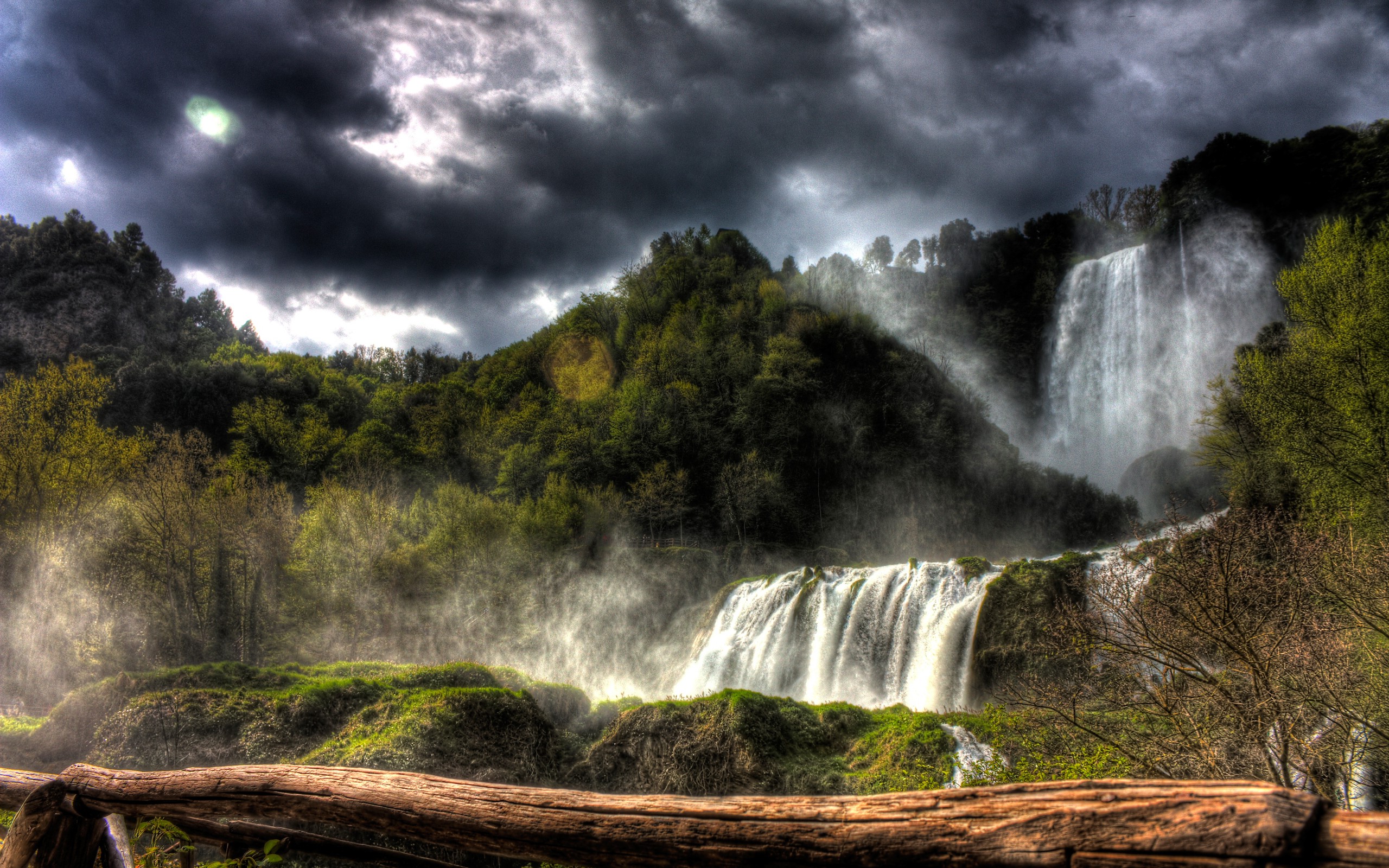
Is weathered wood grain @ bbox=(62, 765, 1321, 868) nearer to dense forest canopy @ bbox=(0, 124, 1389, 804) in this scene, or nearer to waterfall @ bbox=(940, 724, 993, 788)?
dense forest canopy @ bbox=(0, 124, 1389, 804)

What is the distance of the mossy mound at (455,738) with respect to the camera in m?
10.7

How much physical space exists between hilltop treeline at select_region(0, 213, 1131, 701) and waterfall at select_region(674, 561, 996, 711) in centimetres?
→ 784

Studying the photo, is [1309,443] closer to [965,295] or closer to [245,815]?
[245,815]

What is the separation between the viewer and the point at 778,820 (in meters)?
1.86

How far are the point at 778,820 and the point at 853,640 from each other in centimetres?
1946

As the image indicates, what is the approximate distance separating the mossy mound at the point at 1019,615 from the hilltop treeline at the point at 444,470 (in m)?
15.6

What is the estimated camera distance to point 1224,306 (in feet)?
103

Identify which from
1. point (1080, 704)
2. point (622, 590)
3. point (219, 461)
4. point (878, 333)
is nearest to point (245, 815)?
→ point (1080, 704)

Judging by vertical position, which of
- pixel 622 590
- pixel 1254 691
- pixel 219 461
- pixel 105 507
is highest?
pixel 219 461

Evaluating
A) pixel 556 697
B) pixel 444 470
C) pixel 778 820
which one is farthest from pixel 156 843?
pixel 444 470

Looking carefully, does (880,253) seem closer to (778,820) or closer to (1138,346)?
(1138,346)

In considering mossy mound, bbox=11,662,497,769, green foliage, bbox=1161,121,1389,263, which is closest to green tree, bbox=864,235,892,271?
green foliage, bbox=1161,121,1389,263

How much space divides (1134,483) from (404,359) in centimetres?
7611

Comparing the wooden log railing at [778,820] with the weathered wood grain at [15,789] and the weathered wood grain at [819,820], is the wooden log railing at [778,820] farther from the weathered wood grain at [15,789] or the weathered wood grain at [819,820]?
the weathered wood grain at [15,789]
